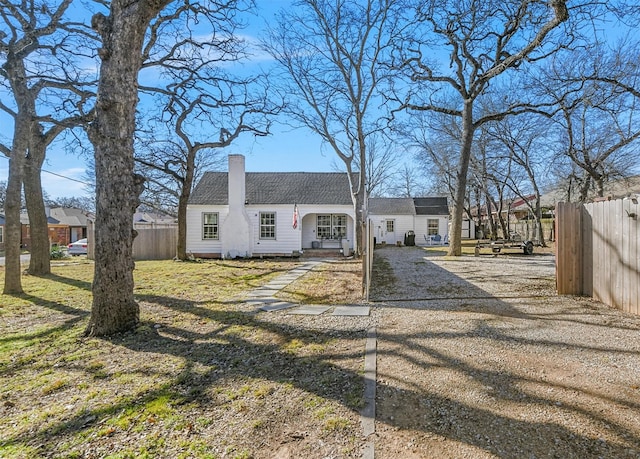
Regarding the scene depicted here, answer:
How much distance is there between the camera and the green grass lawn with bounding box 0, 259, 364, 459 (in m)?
2.35

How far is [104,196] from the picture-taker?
15.4 feet

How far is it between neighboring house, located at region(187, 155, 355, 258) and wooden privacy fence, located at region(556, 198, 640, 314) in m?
12.0

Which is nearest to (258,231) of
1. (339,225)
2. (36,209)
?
(339,225)

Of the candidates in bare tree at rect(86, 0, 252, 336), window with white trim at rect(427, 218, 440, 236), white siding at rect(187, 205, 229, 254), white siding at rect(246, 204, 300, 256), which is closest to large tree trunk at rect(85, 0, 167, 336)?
bare tree at rect(86, 0, 252, 336)

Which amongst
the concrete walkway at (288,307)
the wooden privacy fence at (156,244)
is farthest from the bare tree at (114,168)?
the wooden privacy fence at (156,244)

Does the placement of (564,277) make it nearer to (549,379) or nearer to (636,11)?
(549,379)

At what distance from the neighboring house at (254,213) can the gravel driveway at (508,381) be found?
41.2ft

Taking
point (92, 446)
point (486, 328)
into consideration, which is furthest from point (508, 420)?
point (92, 446)

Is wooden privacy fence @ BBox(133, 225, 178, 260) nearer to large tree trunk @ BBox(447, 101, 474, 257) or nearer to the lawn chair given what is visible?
large tree trunk @ BBox(447, 101, 474, 257)

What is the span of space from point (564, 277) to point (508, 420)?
541 cm

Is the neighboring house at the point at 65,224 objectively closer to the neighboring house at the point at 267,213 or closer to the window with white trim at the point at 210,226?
the neighboring house at the point at 267,213

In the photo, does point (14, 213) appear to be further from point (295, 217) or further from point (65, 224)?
point (65, 224)

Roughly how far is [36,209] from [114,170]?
360 inches

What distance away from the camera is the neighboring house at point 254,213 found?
17.7m
